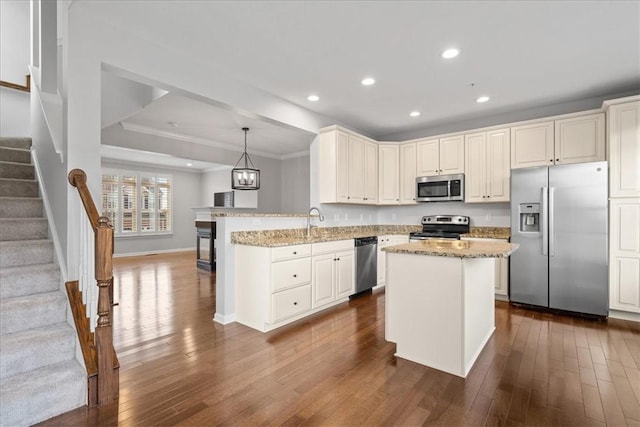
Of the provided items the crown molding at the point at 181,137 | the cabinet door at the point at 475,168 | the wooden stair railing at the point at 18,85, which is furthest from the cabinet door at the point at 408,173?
the wooden stair railing at the point at 18,85

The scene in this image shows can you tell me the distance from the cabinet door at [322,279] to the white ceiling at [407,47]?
210 centimetres

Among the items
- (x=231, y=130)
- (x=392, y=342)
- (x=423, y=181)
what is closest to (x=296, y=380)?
(x=392, y=342)

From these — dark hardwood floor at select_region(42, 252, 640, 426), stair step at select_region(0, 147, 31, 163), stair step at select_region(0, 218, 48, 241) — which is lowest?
dark hardwood floor at select_region(42, 252, 640, 426)

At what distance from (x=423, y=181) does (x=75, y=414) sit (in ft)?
16.0

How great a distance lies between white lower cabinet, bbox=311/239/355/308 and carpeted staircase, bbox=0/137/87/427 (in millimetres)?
2311

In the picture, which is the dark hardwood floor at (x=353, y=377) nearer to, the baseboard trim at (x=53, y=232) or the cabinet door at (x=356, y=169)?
the baseboard trim at (x=53, y=232)

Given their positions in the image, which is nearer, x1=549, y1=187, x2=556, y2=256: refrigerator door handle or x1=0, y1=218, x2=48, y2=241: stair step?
x1=0, y1=218, x2=48, y2=241: stair step

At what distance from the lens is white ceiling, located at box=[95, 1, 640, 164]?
7.54 ft

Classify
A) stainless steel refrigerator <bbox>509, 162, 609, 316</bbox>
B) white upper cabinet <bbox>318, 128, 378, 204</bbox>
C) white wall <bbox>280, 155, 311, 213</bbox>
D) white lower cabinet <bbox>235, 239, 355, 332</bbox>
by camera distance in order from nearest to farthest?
white lower cabinet <bbox>235, 239, 355, 332</bbox> < stainless steel refrigerator <bbox>509, 162, 609, 316</bbox> < white upper cabinet <bbox>318, 128, 378, 204</bbox> < white wall <bbox>280, 155, 311, 213</bbox>

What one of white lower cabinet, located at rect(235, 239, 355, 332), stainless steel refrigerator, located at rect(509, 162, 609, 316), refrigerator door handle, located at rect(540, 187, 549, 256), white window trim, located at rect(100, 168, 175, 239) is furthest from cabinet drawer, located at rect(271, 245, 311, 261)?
white window trim, located at rect(100, 168, 175, 239)

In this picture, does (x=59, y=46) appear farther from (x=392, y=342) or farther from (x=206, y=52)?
(x=392, y=342)

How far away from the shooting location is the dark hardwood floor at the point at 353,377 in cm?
184

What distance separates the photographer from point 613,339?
9.67 feet

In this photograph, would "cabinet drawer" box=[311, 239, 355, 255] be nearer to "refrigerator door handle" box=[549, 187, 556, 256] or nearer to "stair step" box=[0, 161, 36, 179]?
"refrigerator door handle" box=[549, 187, 556, 256]
